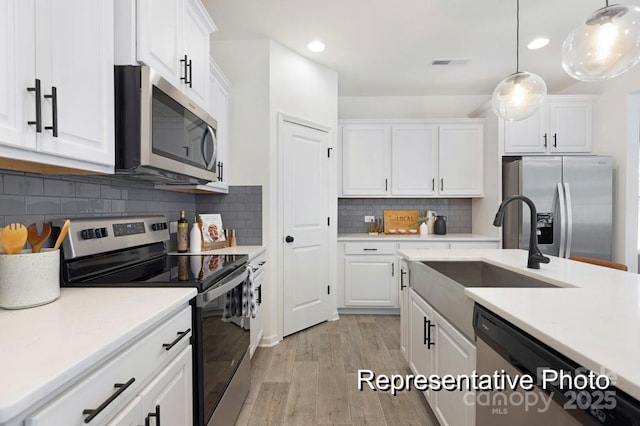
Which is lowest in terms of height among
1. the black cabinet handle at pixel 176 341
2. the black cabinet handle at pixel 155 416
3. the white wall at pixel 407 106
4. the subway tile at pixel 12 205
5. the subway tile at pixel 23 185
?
the black cabinet handle at pixel 155 416

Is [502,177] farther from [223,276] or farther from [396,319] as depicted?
[223,276]

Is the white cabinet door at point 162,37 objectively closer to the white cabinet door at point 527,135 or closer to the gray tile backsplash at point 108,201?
the gray tile backsplash at point 108,201

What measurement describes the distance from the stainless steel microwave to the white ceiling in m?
1.35

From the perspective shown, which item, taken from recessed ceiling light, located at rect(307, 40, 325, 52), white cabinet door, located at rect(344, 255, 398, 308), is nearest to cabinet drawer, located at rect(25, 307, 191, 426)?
recessed ceiling light, located at rect(307, 40, 325, 52)

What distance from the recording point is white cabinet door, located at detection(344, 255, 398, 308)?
151 inches

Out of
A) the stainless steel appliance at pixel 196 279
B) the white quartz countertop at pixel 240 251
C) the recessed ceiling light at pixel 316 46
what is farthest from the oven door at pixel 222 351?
the recessed ceiling light at pixel 316 46

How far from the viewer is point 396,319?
374 cm

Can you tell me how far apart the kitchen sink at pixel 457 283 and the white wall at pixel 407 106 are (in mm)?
2799

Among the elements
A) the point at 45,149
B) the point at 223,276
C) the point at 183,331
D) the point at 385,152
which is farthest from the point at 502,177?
the point at 45,149

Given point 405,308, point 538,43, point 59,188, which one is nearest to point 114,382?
point 59,188

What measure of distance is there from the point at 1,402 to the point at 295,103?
3035 millimetres

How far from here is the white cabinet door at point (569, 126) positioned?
3650 mm

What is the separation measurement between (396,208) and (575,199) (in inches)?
73.9

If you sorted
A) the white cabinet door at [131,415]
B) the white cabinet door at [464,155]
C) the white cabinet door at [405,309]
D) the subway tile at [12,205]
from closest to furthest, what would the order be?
1. the white cabinet door at [131,415]
2. the subway tile at [12,205]
3. the white cabinet door at [405,309]
4. the white cabinet door at [464,155]
